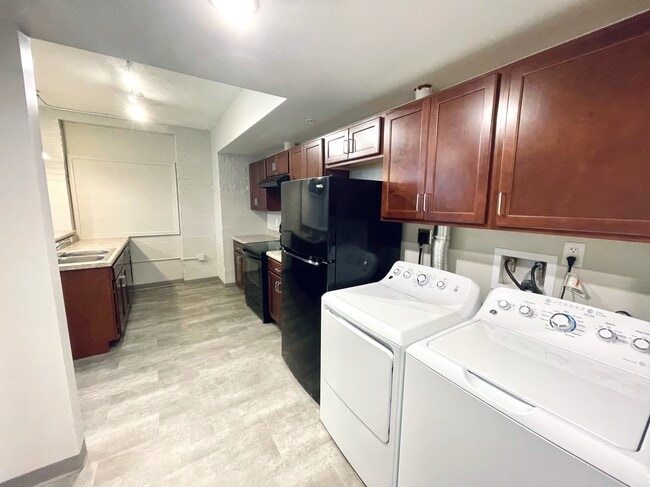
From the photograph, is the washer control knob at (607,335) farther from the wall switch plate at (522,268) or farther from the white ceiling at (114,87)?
the white ceiling at (114,87)

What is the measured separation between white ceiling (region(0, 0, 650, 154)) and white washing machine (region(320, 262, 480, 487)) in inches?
46.9

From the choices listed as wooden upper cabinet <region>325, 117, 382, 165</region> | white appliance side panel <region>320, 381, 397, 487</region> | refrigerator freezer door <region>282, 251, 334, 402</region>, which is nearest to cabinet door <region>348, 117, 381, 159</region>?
wooden upper cabinet <region>325, 117, 382, 165</region>

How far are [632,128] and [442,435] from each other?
4.00ft

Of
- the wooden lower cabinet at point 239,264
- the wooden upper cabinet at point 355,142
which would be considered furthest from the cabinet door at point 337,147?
the wooden lower cabinet at point 239,264

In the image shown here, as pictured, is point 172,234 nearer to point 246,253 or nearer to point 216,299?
point 216,299

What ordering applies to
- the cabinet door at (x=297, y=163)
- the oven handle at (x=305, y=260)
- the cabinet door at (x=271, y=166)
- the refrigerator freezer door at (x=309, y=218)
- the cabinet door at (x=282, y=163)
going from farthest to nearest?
the cabinet door at (x=271, y=166) < the cabinet door at (x=282, y=163) < the cabinet door at (x=297, y=163) < the oven handle at (x=305, y=260) < the refrigerator freezer door at (x=309, y=218)

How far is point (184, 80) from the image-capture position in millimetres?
2512

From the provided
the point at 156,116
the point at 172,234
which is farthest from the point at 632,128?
the point at 172,234

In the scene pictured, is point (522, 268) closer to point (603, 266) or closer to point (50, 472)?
point (603, 266)

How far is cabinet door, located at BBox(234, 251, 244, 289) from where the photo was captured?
391cm

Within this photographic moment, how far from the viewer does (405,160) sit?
5.22 feet

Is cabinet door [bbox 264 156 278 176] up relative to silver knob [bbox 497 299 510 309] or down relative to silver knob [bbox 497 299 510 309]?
up

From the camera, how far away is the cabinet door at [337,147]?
6.52 feet

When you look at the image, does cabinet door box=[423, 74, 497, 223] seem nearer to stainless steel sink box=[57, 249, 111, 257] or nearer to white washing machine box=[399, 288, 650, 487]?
white washing machine box=[399, 288, 650, 487]
